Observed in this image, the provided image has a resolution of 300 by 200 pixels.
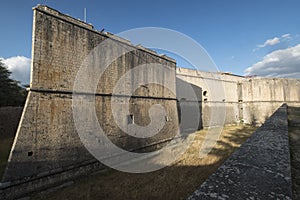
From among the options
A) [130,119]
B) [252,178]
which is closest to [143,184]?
[130,119]

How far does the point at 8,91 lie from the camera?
46.2 feet

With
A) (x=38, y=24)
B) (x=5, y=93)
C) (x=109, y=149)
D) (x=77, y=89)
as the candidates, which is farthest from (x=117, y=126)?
(x=5, y=93)

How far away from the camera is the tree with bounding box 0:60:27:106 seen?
13.6m

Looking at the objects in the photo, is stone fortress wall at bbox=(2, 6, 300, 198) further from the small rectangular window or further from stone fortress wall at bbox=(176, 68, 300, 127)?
stone fortress wall at bbox=(176, 68, 300, 127)

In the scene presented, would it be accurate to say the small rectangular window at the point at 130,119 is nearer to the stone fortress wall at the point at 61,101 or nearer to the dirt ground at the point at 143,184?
the stone fortress wall at the point at 61,101

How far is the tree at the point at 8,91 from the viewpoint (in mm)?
13633

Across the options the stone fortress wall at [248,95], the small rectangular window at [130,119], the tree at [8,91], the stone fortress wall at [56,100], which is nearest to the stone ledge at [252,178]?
the stone fortress wall at [56,100]

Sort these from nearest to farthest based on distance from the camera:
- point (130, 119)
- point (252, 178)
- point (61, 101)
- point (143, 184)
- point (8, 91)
→ point (252, 178), point (143, 184), point (61, 101), point (130, 119), point (8, 91)

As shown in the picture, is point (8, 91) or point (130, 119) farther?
point (8, 91)

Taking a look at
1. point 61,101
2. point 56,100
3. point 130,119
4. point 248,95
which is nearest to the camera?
point 56,100

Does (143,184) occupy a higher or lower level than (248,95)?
lower

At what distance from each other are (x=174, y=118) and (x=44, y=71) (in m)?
9.22

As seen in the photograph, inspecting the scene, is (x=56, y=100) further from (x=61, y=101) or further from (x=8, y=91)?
(x=8, y=91)

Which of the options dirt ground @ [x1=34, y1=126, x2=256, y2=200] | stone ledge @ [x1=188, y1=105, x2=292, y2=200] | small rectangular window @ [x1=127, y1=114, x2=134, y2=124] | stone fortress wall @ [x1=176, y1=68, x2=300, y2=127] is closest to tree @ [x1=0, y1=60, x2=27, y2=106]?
small rectangular window @ [x1=127, y1=114, x2=134, y2=124]
